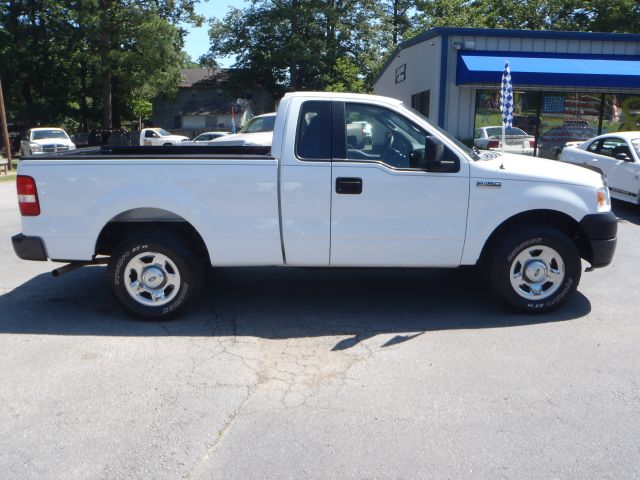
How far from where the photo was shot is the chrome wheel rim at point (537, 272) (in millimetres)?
5520

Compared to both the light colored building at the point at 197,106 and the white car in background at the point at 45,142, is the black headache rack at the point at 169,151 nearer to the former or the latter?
the white car in background at the point at 45,142

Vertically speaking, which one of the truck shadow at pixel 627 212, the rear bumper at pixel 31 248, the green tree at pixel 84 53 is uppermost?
the green tree at pixel 84 53

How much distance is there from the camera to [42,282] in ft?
22.7

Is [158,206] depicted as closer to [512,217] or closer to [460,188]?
[460,188]

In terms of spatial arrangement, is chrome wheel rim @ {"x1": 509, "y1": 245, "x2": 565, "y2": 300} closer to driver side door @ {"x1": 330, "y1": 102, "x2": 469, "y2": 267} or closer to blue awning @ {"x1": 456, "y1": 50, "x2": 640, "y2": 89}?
driver side door @ {"x1": 330, "y1": 102, "x2": 469, "y2": 267}

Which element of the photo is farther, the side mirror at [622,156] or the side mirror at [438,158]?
the side mirror at [622,156]

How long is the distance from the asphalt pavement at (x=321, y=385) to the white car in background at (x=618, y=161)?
548 cm

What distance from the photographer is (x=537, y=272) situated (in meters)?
5.55

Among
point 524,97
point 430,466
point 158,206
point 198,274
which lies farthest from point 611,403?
point 524,97

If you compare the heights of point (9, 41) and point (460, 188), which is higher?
point (9, 41)

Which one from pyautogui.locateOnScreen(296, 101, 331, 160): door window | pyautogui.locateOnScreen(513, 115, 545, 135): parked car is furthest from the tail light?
pyautogui.locateOnScreen(513, 115, 545, 135): parked car

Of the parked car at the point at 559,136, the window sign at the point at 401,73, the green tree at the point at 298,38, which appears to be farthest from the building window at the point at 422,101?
the green tree at the point at 298,38

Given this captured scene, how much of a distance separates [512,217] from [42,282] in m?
5.10

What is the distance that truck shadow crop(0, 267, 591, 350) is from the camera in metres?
5.39
